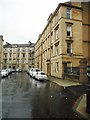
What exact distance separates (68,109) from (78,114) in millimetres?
1092

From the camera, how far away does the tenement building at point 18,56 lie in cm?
9325

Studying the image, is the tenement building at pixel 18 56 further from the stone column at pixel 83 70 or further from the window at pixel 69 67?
the stone column at pixel 83 70

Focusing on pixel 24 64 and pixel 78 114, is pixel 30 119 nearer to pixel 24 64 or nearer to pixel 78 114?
pixel 78 114

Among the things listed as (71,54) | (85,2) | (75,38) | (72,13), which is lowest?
(71,54)

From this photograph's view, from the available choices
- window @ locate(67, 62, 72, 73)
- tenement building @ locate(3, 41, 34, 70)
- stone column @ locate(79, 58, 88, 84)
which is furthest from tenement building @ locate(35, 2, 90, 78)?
tenement building @ locate(3, 41, 34, 70)

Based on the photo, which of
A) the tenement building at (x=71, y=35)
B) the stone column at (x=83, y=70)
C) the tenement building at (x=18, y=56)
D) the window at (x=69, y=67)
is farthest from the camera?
the tenement building at (x=18, y=56)

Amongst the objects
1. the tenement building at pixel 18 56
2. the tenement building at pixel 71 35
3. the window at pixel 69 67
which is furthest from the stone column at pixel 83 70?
the tenement building at pixel 18 56

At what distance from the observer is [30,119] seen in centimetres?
804

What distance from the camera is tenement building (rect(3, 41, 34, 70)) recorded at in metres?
93.2

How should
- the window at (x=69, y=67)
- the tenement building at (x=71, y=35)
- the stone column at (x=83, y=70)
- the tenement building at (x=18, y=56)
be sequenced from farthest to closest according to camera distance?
the tenement building at (x=18, y=56)
the tenement building at (x=71, y=35)
the window at (x=69, y=67)
the stone column at (x=83, y=70)

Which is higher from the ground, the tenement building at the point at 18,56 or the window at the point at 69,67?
the tenement building at the point at 18,56

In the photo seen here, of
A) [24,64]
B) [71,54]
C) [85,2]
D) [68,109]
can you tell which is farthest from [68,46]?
[24,64]

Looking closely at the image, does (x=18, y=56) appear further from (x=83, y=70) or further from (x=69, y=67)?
(x=83, y=70)

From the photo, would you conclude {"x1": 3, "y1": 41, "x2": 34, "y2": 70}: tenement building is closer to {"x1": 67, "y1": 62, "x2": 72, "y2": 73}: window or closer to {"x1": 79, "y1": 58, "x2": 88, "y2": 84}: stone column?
{"x1": 67, "y1": 62, "x2": 72, "y2": 73}: window
